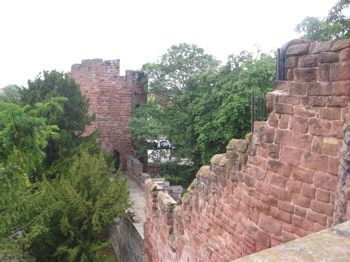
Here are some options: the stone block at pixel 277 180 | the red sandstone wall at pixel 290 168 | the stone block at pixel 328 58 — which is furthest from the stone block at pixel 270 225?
the stone block at pixel 328 58

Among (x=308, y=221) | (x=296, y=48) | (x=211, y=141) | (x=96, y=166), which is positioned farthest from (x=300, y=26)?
(x=308, y=221)

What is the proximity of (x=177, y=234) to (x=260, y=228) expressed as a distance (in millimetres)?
2812

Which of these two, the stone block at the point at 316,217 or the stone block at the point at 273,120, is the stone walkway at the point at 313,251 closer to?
the stone block at the point at 316,217

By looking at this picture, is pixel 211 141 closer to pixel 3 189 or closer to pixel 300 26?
pixel 300 26

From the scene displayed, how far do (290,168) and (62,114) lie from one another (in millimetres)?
11905

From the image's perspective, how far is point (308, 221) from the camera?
11.4 ft

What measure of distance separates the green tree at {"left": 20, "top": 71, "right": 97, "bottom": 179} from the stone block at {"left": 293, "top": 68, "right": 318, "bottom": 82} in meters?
10.9

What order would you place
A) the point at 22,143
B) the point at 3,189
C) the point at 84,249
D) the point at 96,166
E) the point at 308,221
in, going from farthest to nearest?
the point at 96,166 < the point at 84,249 < the point at 3,189 < the point at 22,143 < the point at 308,221

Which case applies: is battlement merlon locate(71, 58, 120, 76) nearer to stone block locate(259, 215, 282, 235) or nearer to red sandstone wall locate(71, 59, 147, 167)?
red sandstone wall locate(71, 59, 147, 167)

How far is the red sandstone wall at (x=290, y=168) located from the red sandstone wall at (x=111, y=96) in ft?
51.9

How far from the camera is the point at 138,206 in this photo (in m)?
13.8

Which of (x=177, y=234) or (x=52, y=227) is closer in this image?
(x=177, y=234)

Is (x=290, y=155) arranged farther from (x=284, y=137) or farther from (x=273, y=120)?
(x=273, y=120)

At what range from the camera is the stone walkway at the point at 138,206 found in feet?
33.7
